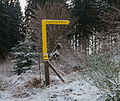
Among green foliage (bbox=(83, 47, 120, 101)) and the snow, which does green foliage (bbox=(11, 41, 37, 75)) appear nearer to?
the snow

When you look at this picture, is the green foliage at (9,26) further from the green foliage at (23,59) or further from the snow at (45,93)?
the snow at (45,93)

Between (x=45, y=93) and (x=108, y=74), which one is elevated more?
(x=108, y=74)

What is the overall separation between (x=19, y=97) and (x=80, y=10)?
15.8 m

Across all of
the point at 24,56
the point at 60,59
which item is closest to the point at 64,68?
the point at 60,59

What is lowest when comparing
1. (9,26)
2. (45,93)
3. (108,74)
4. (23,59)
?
(45,93)

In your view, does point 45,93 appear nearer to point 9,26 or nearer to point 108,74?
point 108,74

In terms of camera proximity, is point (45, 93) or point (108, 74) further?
point (45, 93)

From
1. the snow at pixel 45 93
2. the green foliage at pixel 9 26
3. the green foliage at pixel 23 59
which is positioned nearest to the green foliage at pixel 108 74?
the snow at pixel 45 93

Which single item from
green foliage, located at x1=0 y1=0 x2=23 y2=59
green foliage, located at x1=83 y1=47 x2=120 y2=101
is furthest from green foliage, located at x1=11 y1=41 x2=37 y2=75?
green foliage, located at x1=0 y1=0 x2=23 y2=59

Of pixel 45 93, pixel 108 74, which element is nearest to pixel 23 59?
pixel 45 93

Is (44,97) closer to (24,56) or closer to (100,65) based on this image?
(100,65)

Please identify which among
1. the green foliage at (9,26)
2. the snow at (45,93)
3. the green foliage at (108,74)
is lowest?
the snow at (45,93)

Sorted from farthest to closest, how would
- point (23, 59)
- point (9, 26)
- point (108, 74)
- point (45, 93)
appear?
point (9, 26), point (23, 59), point (45, 93), point (108, 74)

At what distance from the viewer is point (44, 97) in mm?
3674
